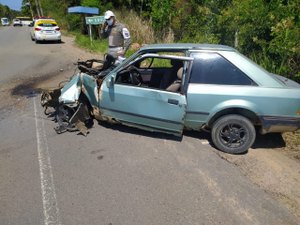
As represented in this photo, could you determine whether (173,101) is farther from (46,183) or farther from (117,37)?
(117,37)

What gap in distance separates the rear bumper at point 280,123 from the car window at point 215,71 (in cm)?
62

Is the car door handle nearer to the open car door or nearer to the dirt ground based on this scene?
the open car door

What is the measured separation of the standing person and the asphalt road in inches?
102

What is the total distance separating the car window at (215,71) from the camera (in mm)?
4340

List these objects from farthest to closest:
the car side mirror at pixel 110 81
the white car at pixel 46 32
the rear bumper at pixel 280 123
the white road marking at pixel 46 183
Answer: the white car at pixel 46 32
the car side mirror at pixel 110 81
the rear bumper at pixel 280 123
the white road marking at pixel 46 183

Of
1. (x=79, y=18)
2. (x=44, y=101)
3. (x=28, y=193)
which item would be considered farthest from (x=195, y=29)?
(x=79, y=18)

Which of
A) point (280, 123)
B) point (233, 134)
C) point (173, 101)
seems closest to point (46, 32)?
point (173, 101)

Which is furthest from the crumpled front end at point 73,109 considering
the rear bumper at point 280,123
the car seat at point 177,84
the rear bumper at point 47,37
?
the rear bumper at point 47,37

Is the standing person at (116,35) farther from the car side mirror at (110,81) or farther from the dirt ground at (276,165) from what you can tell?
the dirt ground at (276,165)

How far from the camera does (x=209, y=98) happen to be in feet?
14.3

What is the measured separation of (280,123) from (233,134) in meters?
0.70

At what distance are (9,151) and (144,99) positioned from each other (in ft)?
7.63

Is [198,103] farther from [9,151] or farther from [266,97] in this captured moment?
[9,151]

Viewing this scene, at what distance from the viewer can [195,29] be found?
12055mm
